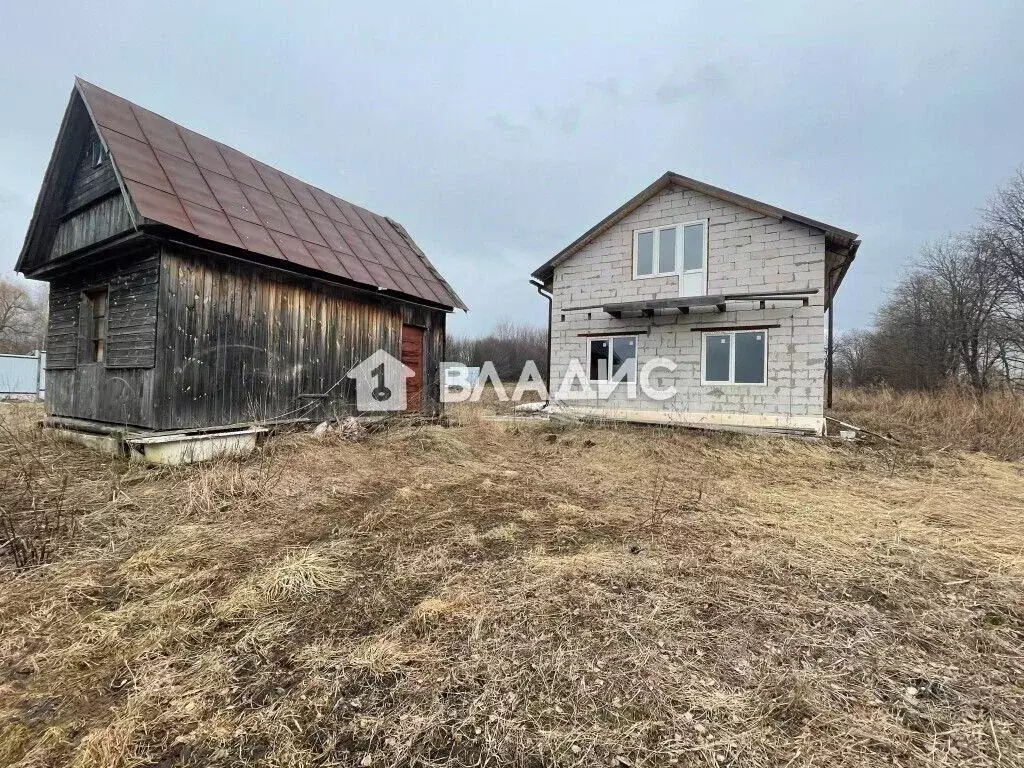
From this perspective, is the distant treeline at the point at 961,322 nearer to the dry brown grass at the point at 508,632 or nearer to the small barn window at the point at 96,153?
the dry brown grass at the point at 508,632

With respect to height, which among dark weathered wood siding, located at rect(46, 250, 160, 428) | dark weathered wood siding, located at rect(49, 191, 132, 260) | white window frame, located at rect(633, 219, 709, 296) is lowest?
dark weathered wood siding, located at rect(46, 250, 160, 428)

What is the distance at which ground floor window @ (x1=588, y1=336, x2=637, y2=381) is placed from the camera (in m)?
11.4

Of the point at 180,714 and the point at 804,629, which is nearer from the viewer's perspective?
the point at 180,714

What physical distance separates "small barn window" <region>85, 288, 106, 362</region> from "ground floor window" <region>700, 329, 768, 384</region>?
41.4 feet

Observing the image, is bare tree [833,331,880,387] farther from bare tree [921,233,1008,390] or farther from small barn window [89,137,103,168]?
small barn window [89,137,103,168]

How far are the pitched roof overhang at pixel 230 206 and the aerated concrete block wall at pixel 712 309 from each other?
3.62m

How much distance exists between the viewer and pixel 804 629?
2465mm

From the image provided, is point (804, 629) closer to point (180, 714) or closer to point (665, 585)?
point (665, 585)

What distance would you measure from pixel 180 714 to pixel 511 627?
1.56 meters

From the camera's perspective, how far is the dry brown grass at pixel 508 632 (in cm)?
171

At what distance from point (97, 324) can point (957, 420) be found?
788 inches

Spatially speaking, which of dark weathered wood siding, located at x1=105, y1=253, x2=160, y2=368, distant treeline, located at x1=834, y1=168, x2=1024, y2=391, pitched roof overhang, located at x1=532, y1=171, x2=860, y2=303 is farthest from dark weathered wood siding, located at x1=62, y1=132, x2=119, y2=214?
distant treeline, located at x1=834, y1=168, x2=1024, y2=391

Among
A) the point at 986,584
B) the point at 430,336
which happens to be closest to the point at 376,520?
the point at 986,584

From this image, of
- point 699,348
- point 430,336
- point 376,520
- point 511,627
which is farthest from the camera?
point 430,336
